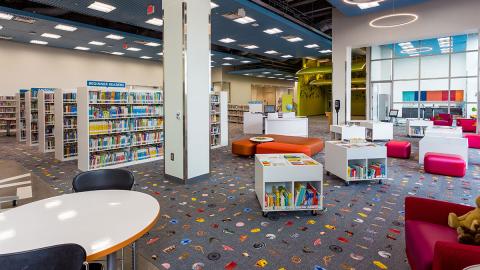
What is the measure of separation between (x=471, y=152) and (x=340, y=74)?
5.41 m

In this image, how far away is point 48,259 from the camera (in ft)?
4.43

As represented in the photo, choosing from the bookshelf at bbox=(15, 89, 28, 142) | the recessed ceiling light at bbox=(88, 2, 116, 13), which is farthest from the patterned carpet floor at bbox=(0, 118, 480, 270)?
the bookshelf at bbox=(15, 89, 28, 142)

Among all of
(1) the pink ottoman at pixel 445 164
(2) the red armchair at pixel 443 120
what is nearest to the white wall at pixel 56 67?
(2) the red armchair at pixel 443 120

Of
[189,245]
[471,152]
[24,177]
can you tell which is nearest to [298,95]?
[471,152]

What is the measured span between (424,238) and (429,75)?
13.7 metres

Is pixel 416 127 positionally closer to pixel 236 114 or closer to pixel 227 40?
pixel 227 40

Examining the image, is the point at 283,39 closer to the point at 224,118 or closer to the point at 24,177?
the point at 224,118

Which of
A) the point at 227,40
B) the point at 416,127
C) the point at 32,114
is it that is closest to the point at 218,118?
the point at 227,40

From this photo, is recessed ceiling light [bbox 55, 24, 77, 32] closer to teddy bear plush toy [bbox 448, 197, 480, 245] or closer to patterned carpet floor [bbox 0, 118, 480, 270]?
patterned carpet floor [bbox 0, 118, 480, 270]

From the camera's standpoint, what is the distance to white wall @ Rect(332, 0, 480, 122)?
9.66m

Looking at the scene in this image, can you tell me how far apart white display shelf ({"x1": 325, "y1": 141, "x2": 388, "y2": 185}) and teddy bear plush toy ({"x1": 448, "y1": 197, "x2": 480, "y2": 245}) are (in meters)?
3.00

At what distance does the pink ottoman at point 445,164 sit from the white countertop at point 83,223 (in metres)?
6.15

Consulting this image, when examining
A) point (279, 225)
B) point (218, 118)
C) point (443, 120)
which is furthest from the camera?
point (443, 120)

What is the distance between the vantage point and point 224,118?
10.7 meters
